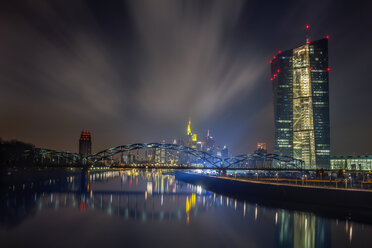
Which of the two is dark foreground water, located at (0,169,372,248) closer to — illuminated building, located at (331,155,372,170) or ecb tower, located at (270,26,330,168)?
ecb tower, located at (270,26,330,168)

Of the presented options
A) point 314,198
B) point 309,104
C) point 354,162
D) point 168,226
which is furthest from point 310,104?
point 168,226

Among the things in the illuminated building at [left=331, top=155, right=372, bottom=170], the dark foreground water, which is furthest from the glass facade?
the dark foreground water

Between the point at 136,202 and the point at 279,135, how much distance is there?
433ft

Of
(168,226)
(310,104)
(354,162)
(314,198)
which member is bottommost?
A: (168,226)

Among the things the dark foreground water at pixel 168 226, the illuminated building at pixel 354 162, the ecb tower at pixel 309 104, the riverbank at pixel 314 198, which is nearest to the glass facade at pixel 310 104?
the ecb tower at pixel 309 104

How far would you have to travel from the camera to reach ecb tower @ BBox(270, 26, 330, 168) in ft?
476

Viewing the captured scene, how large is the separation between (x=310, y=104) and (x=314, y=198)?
118048 mm

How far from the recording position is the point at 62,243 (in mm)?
25734

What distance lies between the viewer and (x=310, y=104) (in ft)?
480

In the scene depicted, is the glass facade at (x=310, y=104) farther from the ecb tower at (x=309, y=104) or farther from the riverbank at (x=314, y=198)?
the riverbank at (x=314, y=198)

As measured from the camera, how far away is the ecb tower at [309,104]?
476ft

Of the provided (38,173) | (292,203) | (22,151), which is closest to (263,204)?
(292,203)

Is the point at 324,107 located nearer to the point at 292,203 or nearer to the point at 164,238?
the point at 292,203

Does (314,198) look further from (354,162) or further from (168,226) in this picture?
(354,162)
